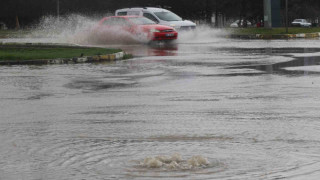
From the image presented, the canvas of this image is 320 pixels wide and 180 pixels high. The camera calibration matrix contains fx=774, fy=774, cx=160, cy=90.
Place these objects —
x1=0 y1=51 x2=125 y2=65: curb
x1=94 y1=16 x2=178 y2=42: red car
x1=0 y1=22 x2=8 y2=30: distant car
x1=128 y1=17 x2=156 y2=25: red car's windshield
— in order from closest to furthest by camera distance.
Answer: x1=0 y1=51 x2=125 y2=65: curb → x1=94 y1=16 x2=178 y2=42: red car → x1=128 y1=17 x2=156 y2=25: red car's windshield → x1=0 y1=22 x2=8 y2=30: distant car

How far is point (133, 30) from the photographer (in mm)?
37156

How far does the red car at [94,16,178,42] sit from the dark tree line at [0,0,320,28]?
158ft

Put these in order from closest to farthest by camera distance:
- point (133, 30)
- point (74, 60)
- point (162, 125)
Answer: point (162, 125)
point (74, 60)
point (133, 30)

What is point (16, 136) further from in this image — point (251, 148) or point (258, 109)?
point (258, 109)

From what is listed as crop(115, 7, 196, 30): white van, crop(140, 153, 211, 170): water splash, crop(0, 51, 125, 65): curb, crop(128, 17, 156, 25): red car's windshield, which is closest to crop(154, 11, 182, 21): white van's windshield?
crop(115, 7, 196, 30): white van

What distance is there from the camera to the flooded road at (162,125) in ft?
22.7

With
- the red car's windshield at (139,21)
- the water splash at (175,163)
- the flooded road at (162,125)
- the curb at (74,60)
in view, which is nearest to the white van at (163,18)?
the red car's windshield at (139,21)

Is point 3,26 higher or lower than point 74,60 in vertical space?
higher

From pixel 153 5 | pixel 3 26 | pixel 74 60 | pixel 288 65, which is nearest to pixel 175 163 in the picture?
pixel 288 65

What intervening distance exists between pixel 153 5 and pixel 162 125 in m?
80.2

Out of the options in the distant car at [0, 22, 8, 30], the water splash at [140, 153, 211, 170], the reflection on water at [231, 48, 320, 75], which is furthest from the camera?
the distant car at [0, 22, 8, 30]

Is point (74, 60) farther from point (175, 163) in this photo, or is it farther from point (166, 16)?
point (166, 16)

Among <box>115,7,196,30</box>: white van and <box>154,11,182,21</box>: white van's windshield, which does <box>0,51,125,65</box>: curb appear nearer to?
<box>115,7,196,30</box>: white van

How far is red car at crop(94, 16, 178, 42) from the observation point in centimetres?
3634
